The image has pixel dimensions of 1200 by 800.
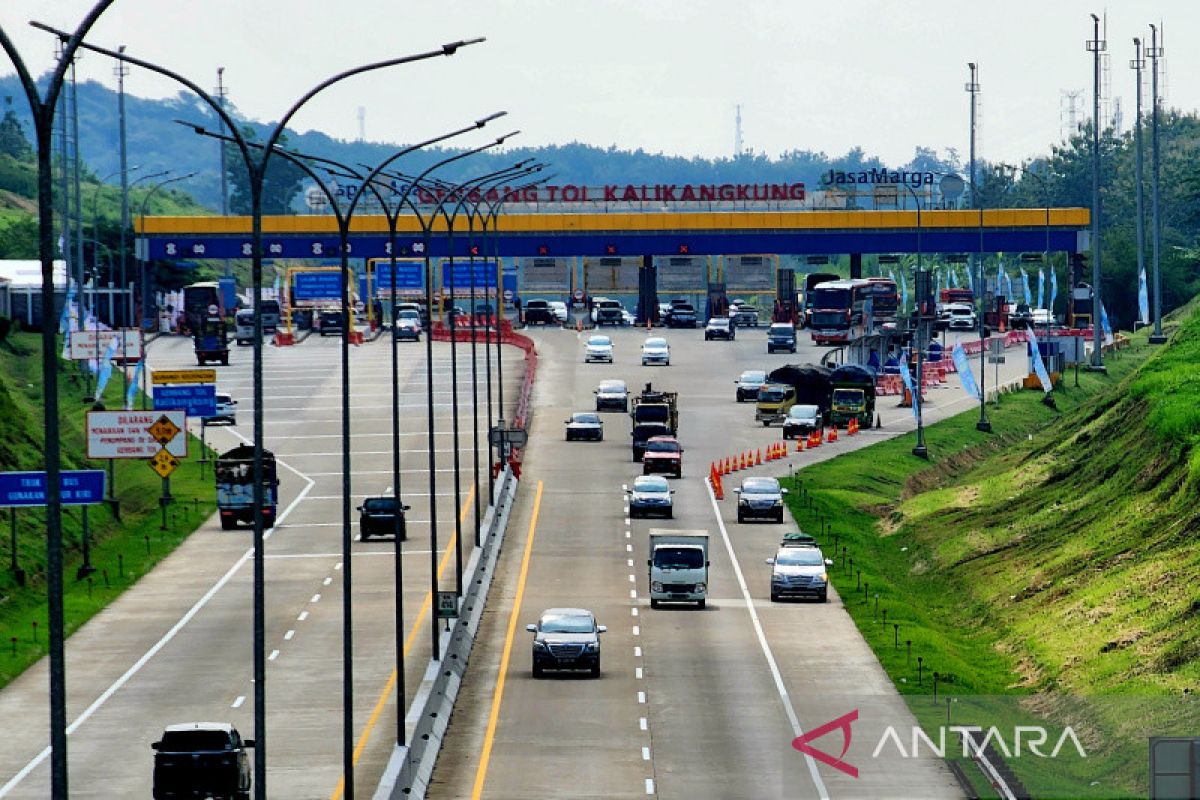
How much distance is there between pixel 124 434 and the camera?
268 feet

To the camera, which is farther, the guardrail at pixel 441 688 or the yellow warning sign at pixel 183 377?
the yellow warning sign at pixel 183 377

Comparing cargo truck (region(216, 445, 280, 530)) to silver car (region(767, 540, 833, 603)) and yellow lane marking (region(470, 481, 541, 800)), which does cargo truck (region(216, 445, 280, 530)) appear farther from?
silver car (region(767, 540, 833, 603))

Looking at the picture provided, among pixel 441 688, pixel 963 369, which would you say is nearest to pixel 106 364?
pixel 963 369

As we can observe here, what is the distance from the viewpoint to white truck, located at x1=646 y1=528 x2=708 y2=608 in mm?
70562

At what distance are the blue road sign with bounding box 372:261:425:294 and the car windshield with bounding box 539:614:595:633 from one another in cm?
10514

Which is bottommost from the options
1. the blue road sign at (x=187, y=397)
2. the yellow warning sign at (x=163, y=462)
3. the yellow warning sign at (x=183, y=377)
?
the yellow warning sign at (x=163, y=462)

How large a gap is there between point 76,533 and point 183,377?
10739 mm

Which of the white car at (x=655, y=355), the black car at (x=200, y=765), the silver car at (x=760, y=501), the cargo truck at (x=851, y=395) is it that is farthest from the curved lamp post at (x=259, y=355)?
the white car at (x=655, y=355)

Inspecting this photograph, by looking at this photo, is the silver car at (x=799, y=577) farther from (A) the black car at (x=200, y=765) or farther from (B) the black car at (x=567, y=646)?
(A) the black car at (x=200, y=765)

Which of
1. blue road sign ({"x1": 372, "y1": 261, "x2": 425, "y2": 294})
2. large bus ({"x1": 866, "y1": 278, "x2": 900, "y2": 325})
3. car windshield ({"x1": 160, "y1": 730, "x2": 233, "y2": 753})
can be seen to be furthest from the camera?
blue road sign ({"x1": 372, "y1": 261, "x2": 425, "y2": 294})

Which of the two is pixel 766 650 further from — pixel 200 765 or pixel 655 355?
pixel 655 355

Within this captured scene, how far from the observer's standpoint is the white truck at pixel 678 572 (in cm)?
7056

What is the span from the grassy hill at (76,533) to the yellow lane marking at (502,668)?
12.2 metres

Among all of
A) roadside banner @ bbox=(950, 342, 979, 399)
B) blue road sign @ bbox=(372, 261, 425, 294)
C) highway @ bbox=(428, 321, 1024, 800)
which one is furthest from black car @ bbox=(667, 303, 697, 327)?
highway @ bbox=(428, 321, 1024, 800)
